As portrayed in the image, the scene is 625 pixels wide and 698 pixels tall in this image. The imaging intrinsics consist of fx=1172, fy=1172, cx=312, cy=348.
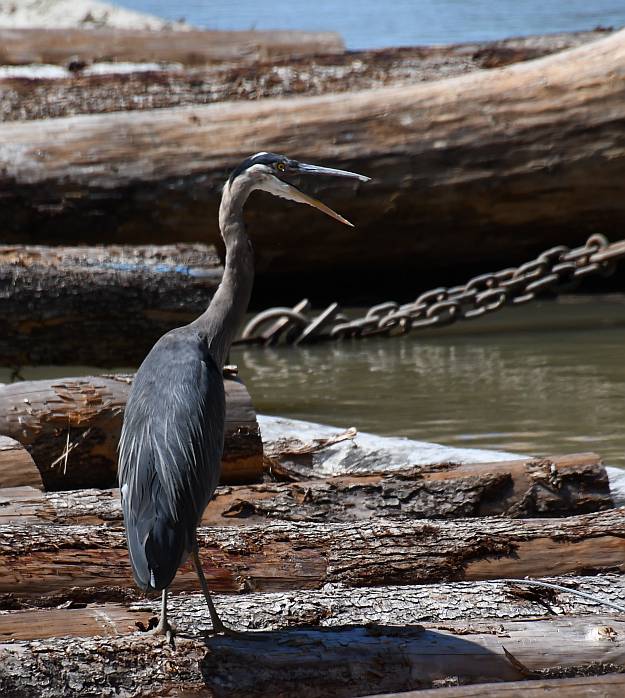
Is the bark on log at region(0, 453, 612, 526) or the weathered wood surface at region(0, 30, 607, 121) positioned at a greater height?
the weathered wood surface at region(0, 30, 607, 121)

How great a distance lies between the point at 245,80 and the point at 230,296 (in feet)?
18.8

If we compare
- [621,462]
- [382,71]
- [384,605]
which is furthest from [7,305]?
[382,71]

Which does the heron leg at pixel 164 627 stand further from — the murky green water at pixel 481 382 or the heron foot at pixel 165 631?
the murky green water at pixel 481 382

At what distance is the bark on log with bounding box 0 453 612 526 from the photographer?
386 cm

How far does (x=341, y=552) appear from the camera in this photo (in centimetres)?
347

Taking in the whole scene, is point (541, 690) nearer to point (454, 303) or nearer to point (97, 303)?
point (97, 303)

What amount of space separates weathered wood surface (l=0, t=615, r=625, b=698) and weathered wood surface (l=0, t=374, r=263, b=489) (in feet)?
4.91

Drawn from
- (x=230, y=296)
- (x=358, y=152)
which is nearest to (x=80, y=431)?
(x=230, y=296)

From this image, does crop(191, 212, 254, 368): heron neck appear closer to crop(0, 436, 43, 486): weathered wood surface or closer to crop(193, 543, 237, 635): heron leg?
crop(0, 436, 43, 486): weathered wood surface

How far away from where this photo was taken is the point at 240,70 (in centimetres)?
953

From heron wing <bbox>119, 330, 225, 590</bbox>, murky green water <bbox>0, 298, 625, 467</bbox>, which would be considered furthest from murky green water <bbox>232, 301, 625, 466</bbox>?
heron wing <bbox>119, 330, 225, 590</bbox>

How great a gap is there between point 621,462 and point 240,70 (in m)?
5.47

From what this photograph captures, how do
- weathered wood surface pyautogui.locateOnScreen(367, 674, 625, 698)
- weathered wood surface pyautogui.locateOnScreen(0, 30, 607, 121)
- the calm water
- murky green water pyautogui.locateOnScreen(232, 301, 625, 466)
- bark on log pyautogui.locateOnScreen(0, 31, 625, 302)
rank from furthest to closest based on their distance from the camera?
1. the calm water
2. weathered wood surface pyautogui.locateOnScreen(0, 30, 607, 121)
3. bark on log pyautogui.locateOnScreen(0, 31, 625, 302)
4. murky green water pyautogui.locateOnScreen(232, 301, 625, 466)
5. weathered wood surface pyautogui.locateOnScreen(367, 674, 625, 698)

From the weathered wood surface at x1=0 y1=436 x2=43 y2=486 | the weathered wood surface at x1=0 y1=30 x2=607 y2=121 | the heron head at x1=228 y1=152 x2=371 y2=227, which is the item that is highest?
the weathered wood surface at x1=0 y1=30 x2=607 y2=121
